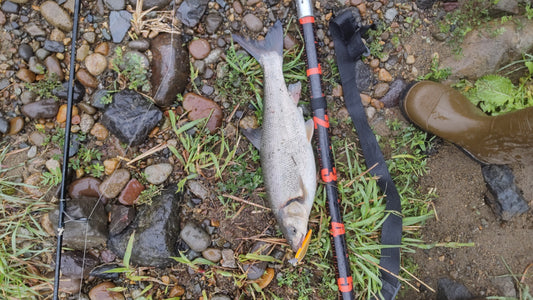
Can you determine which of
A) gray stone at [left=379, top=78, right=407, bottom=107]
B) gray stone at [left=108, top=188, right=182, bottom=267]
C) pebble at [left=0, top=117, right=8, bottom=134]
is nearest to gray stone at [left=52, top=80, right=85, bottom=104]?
pebble at [left=0, top=117, right=8, bottom=134]

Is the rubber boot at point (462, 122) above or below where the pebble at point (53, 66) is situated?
below

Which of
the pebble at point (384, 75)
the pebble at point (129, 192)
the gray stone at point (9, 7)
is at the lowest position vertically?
the pebble at point (129, 192)

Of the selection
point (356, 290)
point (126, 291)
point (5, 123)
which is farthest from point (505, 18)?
point (5, 123)

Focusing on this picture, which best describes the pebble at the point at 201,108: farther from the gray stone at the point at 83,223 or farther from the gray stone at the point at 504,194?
the gray stone at the point at 504,194

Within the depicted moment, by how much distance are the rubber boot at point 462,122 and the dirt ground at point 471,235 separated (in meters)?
0.32

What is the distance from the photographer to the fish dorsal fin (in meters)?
3.87

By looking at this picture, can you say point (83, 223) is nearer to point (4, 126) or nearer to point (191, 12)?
point (4, 126)

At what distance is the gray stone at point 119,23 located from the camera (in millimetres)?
4102

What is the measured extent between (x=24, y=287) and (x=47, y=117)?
6.11 feet

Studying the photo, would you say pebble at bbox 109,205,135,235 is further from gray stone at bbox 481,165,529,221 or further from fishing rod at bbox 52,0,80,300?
gray stone at bbox 481,165,529,221

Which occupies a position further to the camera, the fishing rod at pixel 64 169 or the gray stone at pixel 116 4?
the gray stone at pixel 116 4

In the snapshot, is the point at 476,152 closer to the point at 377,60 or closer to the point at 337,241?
the point at 377,60

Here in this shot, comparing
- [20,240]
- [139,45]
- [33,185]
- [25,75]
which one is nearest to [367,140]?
[139,45]

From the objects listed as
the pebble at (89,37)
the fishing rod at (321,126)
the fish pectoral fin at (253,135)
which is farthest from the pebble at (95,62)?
the fishing rod at (321,126)
